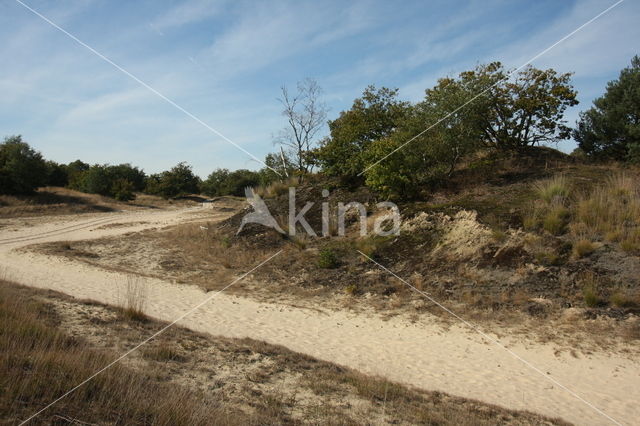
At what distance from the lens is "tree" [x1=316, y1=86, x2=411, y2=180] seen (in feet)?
65.9

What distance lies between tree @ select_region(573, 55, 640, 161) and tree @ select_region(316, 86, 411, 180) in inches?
325

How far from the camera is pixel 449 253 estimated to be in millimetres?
12367

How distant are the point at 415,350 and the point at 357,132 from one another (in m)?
14.2

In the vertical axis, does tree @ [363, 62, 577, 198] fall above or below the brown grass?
above

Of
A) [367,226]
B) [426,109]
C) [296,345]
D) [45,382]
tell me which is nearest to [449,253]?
[367,226]

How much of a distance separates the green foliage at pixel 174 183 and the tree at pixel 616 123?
43361mm

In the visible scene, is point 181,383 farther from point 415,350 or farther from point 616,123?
point 616,123

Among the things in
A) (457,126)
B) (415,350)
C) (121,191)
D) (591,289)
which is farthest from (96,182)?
(591,289)

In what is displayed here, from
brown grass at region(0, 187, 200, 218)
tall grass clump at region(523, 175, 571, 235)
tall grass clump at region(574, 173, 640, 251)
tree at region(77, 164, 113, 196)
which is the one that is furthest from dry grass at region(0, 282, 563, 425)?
tree at region(77, 164, 113, 196)

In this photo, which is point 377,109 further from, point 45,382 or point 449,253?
point 45,382

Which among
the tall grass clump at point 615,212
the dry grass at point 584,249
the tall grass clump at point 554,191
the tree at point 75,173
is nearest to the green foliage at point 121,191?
the tree at point 75,173

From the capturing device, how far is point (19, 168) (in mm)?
31203

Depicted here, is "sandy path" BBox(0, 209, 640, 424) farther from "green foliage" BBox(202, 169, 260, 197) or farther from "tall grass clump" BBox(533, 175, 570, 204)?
"green foliage" BBox(202, 169, 260, 197)

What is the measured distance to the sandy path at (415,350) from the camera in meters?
6.12
